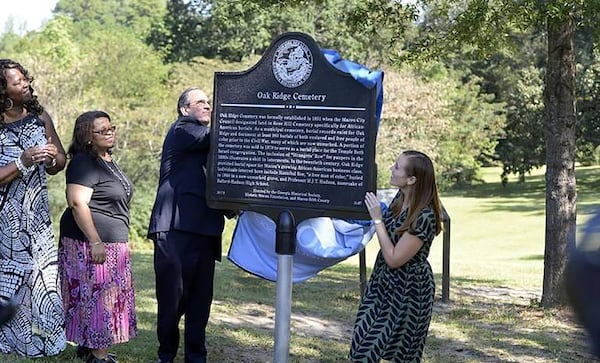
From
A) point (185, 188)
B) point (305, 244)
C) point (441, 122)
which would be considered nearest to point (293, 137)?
point (185, 188)

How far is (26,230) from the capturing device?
5824 mm

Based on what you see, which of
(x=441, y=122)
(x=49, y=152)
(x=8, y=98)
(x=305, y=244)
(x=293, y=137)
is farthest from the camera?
(x=441, y=122)

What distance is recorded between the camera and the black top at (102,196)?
19.3ft

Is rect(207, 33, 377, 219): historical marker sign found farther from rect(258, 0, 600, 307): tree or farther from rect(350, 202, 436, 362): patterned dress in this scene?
rect(258, 0, 600, 307): tree

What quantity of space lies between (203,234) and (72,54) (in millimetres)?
40155

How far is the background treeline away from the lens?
2831cm

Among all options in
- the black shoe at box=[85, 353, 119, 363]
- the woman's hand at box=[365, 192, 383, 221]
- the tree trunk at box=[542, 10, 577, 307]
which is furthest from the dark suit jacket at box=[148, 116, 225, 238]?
the tree trunk at box=[542, 10, 577, 307]

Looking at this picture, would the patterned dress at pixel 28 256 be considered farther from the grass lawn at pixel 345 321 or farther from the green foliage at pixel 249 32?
the green foliage at pixel 249 32

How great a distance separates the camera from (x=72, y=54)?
44031 millimetres

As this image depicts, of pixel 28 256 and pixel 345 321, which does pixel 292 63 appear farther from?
pixel 345 321

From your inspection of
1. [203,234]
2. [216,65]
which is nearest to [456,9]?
[203,234]

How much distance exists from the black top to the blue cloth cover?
7.30 ft

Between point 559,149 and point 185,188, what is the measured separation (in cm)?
477

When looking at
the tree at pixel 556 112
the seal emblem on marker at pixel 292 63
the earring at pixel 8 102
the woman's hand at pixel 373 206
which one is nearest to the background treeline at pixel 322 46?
the tree at pixel 556 112
